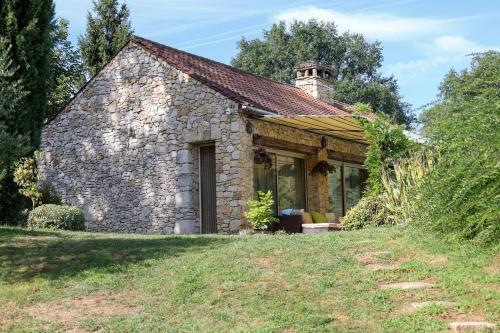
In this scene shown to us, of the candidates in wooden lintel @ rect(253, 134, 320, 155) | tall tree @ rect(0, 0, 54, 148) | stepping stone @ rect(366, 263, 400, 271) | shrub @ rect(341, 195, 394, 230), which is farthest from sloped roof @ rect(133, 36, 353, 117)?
stepping stone @ rect(366, 263, 400, 271)

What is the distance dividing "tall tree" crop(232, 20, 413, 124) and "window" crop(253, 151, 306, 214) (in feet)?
73.1

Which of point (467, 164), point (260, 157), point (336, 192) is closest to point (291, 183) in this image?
point (336, 192)

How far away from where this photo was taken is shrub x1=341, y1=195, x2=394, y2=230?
13.7m

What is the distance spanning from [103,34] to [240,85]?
401 inches

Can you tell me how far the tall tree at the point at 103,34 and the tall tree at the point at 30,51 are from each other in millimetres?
10415

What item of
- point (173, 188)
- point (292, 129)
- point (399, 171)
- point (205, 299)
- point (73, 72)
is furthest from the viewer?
point (73, 72)

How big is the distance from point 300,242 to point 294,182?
8654mm

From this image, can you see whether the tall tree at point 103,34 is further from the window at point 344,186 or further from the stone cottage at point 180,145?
the window at point 344,186

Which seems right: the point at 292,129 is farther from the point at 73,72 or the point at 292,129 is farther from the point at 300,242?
the point at 73,72

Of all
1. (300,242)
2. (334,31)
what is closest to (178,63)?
(300,242)

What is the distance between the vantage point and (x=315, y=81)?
949 inches

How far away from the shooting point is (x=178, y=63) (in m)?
17.2

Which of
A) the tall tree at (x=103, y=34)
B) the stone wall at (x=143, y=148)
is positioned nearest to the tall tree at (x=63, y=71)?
the tall tree at (x=103, y=34)

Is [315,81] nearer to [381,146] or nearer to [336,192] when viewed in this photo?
[336,192]
